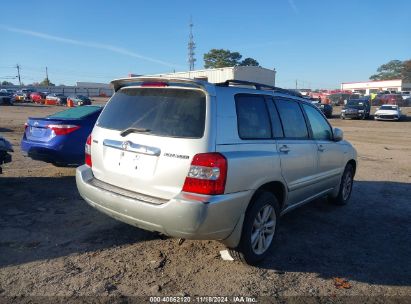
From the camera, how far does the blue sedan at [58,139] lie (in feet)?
22.2

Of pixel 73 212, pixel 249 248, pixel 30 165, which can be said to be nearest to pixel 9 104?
pixel 30 165

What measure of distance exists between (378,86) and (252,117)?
111 meters

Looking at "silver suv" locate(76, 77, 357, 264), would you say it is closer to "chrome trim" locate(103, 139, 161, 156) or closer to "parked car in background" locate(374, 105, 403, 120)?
"chrome trim" locate(103, 139, 161, 156)

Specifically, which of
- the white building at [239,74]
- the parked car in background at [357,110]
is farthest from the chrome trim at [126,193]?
the white building at [239,74]

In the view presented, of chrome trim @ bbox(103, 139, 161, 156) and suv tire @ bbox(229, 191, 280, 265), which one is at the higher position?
chrome trim @ bbox(103, 139, 161, 156)

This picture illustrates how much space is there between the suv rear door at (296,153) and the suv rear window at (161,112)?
1159 mm

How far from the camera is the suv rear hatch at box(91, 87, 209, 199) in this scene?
3.44m

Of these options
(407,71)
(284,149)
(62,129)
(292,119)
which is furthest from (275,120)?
(407,71)

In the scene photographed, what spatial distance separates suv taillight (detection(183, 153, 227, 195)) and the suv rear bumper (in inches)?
2.5

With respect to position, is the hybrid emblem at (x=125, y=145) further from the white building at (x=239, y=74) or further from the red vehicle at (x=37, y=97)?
the red vehicle at (x=37, y=97)

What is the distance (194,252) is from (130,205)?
1.07m

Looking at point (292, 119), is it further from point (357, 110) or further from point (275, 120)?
point (357, 110)

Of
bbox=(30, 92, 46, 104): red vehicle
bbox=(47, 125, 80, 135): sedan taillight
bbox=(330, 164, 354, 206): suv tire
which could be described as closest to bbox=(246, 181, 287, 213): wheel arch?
bbox=(330, 164, 354, 206): suv tire

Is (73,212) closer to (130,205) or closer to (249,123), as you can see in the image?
(130,205)
